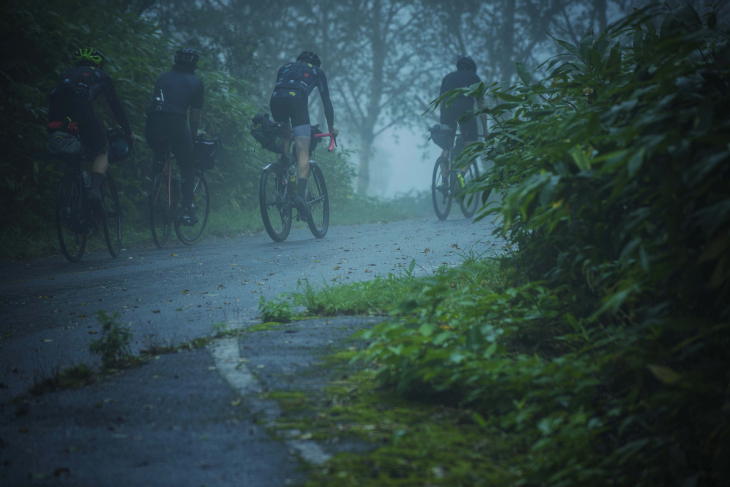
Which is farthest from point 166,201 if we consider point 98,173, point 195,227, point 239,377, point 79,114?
point 239,377

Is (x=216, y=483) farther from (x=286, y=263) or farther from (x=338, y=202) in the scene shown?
(x=338, y=202)

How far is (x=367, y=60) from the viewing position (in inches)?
1099

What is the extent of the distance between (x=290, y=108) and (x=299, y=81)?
383mm

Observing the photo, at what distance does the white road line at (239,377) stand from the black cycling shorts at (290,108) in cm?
532

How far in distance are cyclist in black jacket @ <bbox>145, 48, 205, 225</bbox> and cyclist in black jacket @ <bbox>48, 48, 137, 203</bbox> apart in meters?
0.83

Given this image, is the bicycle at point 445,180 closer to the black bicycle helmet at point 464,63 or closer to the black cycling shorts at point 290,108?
the black bicycle helmet at point 464,63

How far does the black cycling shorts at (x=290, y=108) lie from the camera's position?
792 cm

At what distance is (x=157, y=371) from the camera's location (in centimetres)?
279

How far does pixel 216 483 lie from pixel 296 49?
26.5 m

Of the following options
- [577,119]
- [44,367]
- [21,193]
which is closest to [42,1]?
[21,193]

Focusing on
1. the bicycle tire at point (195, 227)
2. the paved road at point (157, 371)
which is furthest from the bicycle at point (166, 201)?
the paved road at point (157, 371)

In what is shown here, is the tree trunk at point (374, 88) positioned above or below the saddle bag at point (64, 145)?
above

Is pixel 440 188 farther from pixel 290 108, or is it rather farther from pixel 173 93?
pixel 173 93

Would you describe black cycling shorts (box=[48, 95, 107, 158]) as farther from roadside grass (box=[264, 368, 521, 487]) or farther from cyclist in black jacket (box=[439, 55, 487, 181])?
cyclist in black jacket (box=[439, 55, 487, 181])
